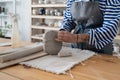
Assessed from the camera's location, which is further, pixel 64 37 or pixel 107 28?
pixel 107 28

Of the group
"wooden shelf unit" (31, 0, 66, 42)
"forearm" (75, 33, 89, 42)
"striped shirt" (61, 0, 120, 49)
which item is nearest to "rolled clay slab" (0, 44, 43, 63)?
"forearm" (75, 33, 89, 42)

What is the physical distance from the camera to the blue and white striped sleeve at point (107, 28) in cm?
109

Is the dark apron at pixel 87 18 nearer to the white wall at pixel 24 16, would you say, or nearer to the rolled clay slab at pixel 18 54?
the rolled clay slab at pixel 18 54

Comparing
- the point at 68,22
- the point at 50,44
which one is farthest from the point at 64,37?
the point at 68,22

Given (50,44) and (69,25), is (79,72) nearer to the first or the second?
(50,44)

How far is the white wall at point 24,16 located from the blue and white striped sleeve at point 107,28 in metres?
2.15

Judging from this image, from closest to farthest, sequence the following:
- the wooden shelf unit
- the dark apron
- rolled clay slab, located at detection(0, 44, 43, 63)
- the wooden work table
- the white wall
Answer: the wooden work table, rolled clay slab, located at detection(0, 44, 43, 63), the dark apron, the wooden shelf unit, the white wall

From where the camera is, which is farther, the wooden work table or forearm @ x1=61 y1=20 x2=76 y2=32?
forearm @ x1=61 y1=20 x2=76 y2=32

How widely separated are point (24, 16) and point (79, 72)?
8.94 ft

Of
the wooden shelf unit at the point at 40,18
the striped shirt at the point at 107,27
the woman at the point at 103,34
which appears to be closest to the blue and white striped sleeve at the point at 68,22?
the woman at the point at 103,34

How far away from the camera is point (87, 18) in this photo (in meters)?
1.27

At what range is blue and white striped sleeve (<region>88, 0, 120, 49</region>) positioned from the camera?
1.09 metres

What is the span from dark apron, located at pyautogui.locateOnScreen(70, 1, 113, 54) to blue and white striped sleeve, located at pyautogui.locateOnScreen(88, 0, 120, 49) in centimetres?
8

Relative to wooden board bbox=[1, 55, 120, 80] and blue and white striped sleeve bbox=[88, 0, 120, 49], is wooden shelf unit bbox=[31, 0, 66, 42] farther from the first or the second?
wooden board bbox=[1, 55, 120, 80]
